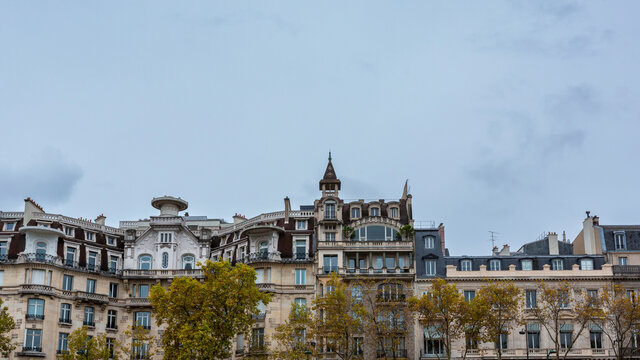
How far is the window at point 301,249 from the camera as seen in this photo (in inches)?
3054

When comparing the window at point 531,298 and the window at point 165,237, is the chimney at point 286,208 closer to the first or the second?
the window at point 165,237

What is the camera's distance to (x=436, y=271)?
247 ft

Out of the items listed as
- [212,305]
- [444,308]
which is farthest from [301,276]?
[444,308]

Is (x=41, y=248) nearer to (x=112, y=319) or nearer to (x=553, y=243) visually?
(x=112, y=319)

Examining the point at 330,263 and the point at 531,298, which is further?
the point at 330,263

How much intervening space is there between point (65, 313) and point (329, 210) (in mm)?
24777

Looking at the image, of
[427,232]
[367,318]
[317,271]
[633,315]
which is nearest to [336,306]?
[367,318]

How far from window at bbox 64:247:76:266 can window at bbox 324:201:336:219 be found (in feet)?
75.1

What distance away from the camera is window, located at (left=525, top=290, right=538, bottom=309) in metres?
72.8

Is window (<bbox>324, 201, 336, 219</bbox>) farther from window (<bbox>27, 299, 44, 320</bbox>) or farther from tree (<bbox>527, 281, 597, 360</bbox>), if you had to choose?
window (<bbox>27, 299, 44, 320</bbox>)

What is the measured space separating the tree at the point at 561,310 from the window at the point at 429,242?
378 inches

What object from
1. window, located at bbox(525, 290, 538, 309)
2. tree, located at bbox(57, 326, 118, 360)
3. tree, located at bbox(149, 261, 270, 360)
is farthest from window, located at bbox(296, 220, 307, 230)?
tree, located at bbox(57, 326, 118, 360)

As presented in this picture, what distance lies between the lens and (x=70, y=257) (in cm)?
7806

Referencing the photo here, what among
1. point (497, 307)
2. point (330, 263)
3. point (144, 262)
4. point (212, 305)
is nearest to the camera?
point (212, 305)
